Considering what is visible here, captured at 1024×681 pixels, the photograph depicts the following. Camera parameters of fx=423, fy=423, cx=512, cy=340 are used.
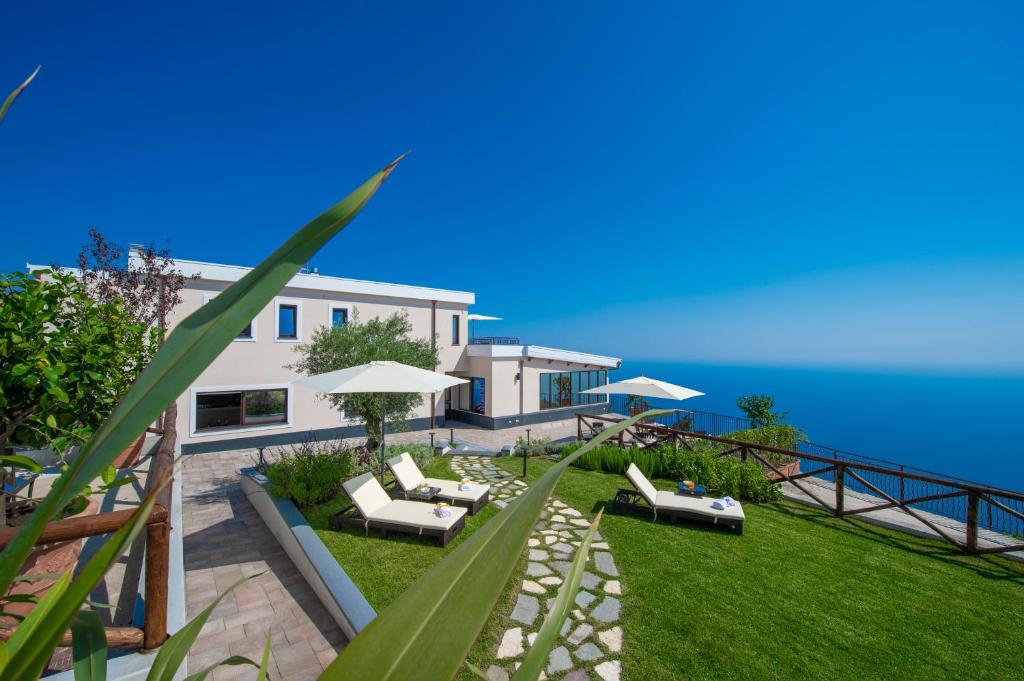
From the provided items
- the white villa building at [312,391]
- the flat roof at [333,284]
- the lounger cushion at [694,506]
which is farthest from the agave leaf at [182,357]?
the white villa building at [312,391]

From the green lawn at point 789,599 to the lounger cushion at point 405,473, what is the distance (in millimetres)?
1312

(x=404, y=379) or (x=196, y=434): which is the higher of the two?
(x=404, y=379)

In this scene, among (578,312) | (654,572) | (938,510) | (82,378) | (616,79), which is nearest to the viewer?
(82,378)

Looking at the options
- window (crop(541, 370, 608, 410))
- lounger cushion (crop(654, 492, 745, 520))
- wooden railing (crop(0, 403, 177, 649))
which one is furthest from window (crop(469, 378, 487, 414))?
wooden railing (crop(0, 403, 177, 649))

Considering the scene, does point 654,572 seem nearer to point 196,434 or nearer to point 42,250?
point 196,434

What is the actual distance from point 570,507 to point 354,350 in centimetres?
662

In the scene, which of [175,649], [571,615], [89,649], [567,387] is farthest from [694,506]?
[567,387]

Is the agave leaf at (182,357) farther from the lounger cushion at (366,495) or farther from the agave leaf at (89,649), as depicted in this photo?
the lounger cushion at (366,495)

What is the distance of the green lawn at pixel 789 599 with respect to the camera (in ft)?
13.6

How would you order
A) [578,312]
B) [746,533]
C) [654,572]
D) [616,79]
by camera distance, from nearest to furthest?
[654,572]
[746,533]
[616,79]
[578,312]

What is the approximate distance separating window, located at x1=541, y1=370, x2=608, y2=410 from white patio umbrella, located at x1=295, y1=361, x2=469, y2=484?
44.0ft

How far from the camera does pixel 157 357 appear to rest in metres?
0.39

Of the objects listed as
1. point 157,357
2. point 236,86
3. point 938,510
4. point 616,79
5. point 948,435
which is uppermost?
point 616,79

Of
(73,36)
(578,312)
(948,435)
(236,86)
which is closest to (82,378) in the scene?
(73,36)
